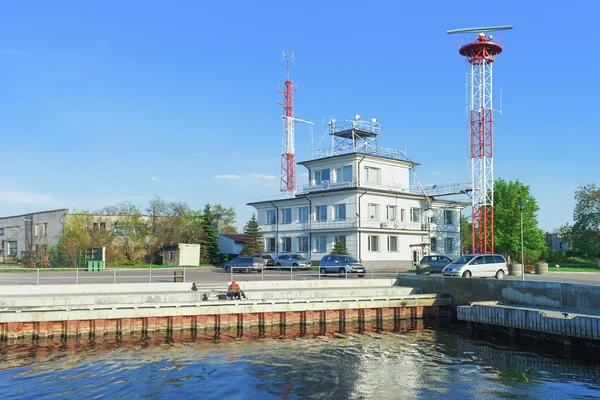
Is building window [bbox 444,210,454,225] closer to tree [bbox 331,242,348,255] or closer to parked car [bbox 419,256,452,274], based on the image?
tree [bbox 331,242,348,255]

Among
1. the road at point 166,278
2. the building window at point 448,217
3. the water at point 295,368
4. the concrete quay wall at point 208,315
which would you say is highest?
the building window at point 448,217

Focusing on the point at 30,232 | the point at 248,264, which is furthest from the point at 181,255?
the point at 30,232

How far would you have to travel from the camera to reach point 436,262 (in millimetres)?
41312

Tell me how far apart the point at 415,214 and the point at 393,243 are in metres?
5.13

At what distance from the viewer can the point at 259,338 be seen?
2256 centimetres

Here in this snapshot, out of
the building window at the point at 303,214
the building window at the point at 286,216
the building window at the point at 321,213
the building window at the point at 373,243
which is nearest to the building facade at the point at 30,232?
the building window at the point at 286,216

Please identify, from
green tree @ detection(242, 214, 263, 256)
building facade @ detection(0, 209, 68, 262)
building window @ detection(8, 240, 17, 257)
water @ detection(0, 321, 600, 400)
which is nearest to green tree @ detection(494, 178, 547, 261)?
green tree @ detection(242, 214, 263, 256)

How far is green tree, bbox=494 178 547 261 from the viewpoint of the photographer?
227 ft

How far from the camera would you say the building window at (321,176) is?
58.4m

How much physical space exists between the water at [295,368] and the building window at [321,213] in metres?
33.7

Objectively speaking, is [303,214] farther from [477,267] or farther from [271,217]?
[477,267]

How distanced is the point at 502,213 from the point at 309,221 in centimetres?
2871

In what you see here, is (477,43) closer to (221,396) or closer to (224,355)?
(224,355)

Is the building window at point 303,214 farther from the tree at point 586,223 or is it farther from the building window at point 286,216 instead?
the tree at point 586,223
